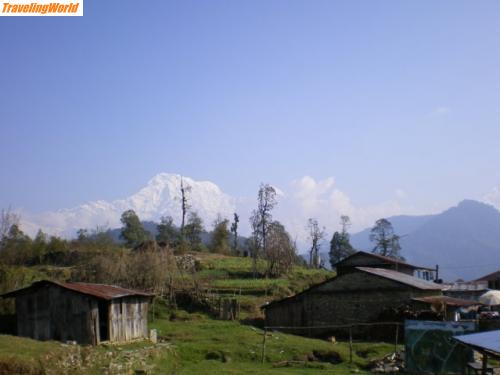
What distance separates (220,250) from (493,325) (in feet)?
195

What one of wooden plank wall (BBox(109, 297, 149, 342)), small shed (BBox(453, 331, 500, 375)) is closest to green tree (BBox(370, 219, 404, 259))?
wooden plank wall (BBox(109, 297, 149, 342))

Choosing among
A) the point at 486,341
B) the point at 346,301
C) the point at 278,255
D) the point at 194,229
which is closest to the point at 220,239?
→ the point at 194,229

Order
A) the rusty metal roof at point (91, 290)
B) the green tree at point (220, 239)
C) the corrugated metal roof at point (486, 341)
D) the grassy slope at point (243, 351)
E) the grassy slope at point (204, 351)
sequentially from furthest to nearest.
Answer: the green tree at point (220, 239) → the rusty metal roof at point (91, 290) → the grassy slope at point (243, 351) → the grassy slope at point (204, 351) → the corrugated metal roof at point (486, 341)

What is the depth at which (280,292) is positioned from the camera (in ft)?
184

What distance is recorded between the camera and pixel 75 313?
29953 millimetres

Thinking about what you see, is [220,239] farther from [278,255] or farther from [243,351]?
[243,351]

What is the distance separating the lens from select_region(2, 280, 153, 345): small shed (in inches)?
1172

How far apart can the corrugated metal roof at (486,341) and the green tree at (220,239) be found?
76.8 meters

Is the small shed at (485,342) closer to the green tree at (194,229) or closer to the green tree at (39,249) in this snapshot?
the green tree at (39,249)

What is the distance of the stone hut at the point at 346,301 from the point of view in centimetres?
4166

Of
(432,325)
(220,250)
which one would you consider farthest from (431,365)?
(220,250)

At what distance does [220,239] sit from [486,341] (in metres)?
81.8

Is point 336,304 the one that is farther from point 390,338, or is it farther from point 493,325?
point 493,325

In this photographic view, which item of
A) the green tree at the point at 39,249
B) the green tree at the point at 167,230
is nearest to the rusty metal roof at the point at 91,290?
the green tree at the point at 39,249
